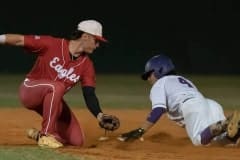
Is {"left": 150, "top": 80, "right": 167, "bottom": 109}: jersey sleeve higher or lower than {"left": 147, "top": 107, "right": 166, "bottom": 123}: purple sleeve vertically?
higher

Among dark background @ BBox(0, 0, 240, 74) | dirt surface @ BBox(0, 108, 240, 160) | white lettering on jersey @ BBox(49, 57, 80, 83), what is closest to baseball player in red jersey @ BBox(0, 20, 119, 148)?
white lettering on jersey @ BBox(49, 57, 80, 83)

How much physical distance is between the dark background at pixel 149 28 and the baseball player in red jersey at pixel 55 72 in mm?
13766

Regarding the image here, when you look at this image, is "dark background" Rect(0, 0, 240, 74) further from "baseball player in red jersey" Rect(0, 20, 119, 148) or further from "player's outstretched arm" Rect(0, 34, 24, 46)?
"player's outstretched arm" Rect(0, 34, 24, 46)

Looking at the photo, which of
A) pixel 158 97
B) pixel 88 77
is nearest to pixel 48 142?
pixel 88 77

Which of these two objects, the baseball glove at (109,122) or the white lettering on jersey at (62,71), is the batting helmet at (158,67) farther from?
the white lettering on jersey at (62,71)

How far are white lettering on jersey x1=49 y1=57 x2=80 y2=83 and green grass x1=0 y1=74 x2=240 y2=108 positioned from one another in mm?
4817

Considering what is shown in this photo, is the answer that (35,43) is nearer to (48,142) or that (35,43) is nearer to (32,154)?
(48,142)

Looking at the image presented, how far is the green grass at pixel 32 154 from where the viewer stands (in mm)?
4828

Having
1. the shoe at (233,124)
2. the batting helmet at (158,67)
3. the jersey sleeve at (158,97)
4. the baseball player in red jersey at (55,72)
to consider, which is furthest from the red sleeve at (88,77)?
the shoe at (233,124)

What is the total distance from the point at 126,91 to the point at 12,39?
8438 millimetres

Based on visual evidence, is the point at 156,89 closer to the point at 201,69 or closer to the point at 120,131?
the point at 120,131

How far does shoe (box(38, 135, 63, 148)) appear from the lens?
5566 millimetres

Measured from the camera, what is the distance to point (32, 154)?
16.4ft

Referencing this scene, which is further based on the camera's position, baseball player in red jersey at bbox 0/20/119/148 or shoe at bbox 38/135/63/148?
baseball player in red jersey at bbox 0/20/119/148
